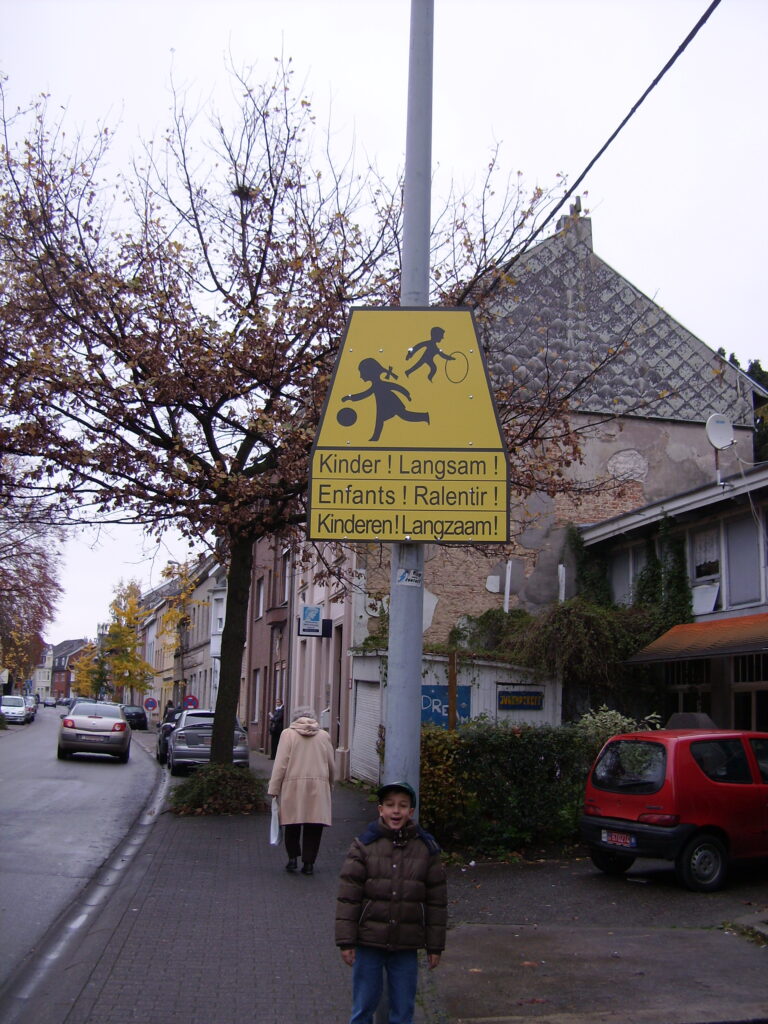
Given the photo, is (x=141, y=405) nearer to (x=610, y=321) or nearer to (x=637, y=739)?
(x=637, y=739)

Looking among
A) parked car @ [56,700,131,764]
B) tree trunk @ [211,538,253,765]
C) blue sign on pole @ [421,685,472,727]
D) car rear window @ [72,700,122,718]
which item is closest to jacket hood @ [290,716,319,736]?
tree trunk @ [211,538,253,765]

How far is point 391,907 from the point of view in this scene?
475 centimetres

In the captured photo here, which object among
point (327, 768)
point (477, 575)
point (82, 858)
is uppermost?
point (477, 575)

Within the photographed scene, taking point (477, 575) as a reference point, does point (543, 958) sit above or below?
below

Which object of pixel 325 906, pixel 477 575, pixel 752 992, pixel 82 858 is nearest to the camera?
pixel 752 992

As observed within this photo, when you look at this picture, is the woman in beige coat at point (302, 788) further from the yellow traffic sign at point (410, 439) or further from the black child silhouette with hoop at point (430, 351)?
the black child silhouette with hoop at point (430, 351)

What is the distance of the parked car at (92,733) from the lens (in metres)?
26.7

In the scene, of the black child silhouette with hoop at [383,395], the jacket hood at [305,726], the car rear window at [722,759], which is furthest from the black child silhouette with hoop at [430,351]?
the car rear window at [722,759]

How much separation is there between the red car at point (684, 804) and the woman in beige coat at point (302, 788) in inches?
108

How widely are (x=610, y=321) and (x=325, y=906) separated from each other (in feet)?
58.9

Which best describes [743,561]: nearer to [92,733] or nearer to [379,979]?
[379,979]

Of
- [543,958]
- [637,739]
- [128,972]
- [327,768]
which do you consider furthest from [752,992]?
[327,768]

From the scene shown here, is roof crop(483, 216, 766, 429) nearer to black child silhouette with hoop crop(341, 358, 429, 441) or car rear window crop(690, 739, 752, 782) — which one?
car rear window crop(690, 739, 752, 782)

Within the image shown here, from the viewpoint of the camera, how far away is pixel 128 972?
676 cm
